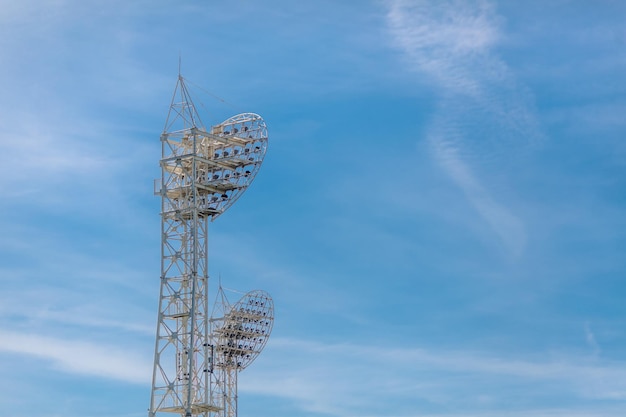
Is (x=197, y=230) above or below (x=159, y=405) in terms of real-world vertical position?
above

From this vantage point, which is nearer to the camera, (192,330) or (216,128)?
(192,330)

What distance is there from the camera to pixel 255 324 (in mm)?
143250

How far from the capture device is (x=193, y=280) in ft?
355

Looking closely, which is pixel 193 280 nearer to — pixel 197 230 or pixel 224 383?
pixel 197 230

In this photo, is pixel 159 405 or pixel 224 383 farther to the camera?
Answer: pixel 224 383

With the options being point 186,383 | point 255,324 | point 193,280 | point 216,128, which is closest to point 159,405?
point 186,383

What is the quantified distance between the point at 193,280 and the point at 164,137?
46.8 feet

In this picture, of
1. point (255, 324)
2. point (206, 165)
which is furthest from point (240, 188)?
point (255, 324)

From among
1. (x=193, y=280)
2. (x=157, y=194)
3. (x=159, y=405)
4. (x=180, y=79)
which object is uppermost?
(x=180, y=79)

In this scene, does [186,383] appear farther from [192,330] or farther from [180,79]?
[180,79]

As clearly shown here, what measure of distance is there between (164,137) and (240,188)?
28.4 ft

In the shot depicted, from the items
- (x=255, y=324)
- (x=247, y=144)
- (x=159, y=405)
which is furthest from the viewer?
(x=255, y=324)

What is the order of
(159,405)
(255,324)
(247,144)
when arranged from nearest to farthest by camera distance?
(159,405)
(247,144)
(255,324)

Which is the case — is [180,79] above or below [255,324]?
above
